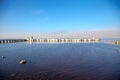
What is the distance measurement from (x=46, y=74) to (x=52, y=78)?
163cm

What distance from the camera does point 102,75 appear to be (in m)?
16.2

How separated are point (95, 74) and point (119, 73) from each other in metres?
3.03

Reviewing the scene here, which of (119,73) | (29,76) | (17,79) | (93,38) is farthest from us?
(93,38)

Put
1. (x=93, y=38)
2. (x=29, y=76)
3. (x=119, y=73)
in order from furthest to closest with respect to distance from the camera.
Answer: (x=93, y=38) < (x=119, y=73) < (x=29, y=76)

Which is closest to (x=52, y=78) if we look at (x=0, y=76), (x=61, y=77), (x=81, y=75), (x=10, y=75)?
(x=61, y=77)

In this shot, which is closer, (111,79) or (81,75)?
(111,79)

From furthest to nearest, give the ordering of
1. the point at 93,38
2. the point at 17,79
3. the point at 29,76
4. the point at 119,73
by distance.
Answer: the point at 93,38 → the point at 119,73 → the point at 29,76 → the point at 17,79

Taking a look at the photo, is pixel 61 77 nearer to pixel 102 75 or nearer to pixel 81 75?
pixel 81 75

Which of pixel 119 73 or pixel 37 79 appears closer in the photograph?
pixel 37 79

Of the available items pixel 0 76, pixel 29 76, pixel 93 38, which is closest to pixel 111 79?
pixel 29 76

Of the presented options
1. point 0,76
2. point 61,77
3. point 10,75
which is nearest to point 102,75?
point 61,77

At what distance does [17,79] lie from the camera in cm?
1482

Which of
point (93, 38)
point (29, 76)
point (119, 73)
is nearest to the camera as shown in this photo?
point (29, 76)

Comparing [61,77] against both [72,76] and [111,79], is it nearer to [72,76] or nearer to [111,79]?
[72,76]
